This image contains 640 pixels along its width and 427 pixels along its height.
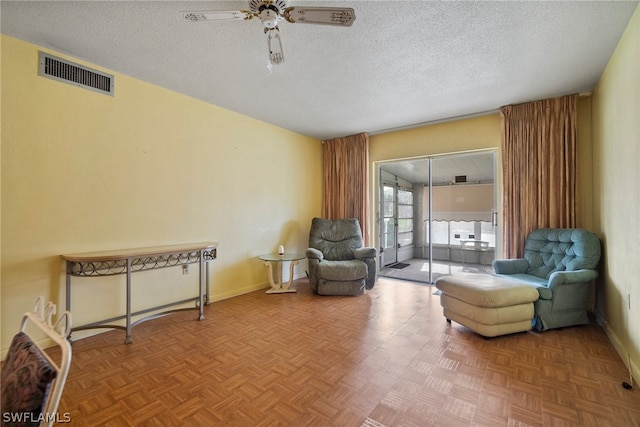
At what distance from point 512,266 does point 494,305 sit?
1.08 meters

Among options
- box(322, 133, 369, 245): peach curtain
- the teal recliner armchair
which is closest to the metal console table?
box(322, 133, 369, 245): peach curtain

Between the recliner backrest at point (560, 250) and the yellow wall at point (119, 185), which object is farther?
the recliner backrest at point (560, 250)

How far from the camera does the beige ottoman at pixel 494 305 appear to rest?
101 inches

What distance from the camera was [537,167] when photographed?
3.48 meters

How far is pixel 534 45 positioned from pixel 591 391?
2.58m

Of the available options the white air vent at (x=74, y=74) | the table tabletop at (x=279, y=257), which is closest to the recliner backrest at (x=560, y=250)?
the table tabletop at (x=279, y=257)

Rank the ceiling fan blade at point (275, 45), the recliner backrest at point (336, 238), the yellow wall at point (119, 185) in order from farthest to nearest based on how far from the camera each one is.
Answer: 1. the recliner backrest at point (336, 238)
2. the yellow wall at point (119, 185)
3. the ceiling fan blade at point (275, 45)

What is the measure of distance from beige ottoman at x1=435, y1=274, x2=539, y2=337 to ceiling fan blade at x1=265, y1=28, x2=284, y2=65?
2616 mm

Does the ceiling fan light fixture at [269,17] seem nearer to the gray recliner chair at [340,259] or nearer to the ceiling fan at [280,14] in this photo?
the ceiling fan at [280,14]

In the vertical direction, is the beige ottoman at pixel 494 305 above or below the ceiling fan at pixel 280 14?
below

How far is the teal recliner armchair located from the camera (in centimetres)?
269

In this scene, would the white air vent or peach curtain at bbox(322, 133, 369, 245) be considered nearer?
the white air vent

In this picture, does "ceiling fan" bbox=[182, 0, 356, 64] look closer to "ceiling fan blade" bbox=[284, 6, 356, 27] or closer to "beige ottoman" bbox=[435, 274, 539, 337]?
"ceiling fan blade" bbox=[284, 6, 356, 27]

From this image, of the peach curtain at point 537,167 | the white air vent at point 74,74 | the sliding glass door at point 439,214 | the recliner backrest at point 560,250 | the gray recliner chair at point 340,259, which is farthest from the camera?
the sliding glass door at point 439,214
